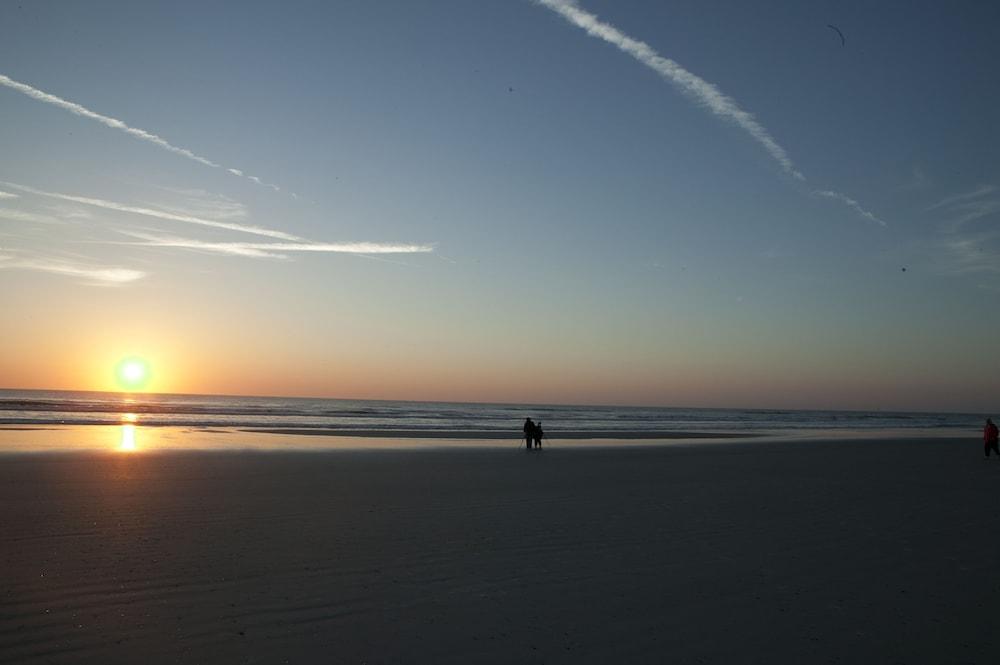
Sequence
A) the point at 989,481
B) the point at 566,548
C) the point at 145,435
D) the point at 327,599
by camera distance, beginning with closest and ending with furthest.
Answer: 1. the point at 327,599
2. the point at 566,548
3. the point at 989,481
4. the point at 145,435

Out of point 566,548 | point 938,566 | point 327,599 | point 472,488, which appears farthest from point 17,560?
point 938,566

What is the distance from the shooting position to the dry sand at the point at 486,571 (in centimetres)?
541

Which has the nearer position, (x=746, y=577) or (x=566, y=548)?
(x=746, y=577)

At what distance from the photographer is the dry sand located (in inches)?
213

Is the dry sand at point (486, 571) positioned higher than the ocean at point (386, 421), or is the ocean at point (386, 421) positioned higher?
the dry sand at point (486, 571)

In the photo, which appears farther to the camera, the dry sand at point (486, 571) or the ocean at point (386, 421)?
the ocean at point (386, 421)

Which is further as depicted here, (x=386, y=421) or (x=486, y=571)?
(x=386, y=421)

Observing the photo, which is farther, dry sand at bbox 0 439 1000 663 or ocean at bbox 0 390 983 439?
ocean at bbox 0 390 983 439

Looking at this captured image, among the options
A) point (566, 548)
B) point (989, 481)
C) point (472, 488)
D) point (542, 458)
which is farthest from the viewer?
point (542, 458)

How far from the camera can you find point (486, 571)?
292 inches

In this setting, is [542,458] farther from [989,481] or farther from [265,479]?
[989,481]

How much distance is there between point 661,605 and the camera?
6387mm

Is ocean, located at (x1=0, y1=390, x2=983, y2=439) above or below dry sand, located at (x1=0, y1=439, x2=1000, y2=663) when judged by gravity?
below

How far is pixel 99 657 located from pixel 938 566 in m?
9.06
